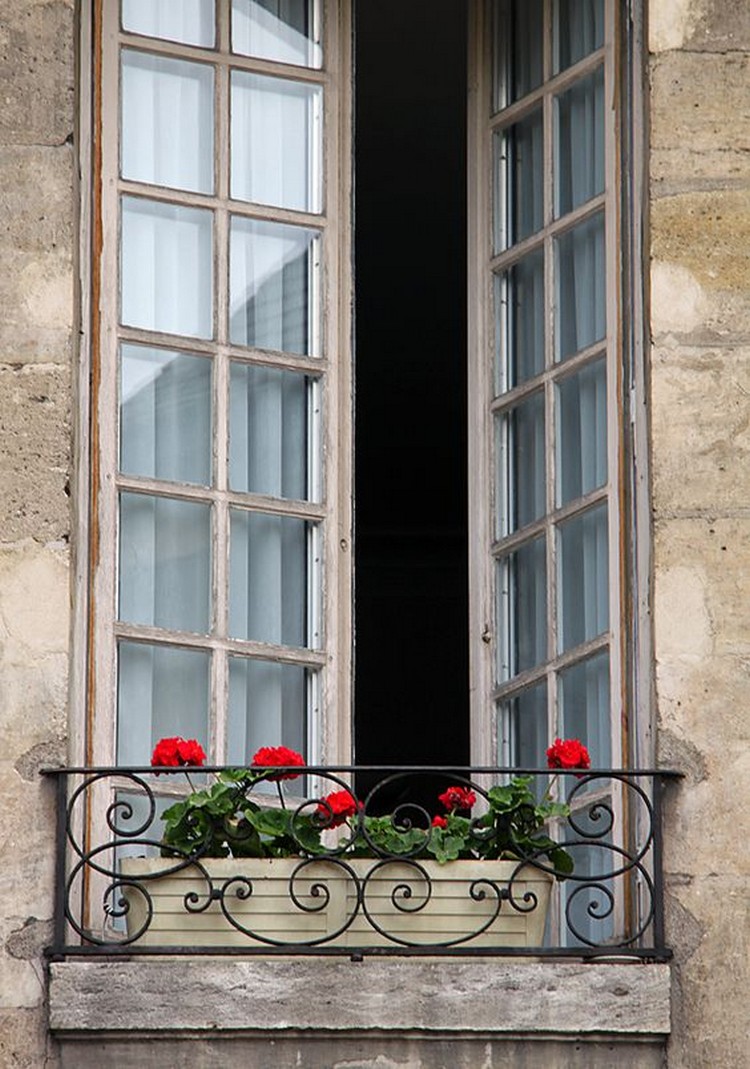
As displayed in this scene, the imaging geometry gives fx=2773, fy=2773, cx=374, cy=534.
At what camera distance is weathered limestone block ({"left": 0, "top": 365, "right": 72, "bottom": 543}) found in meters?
6.68

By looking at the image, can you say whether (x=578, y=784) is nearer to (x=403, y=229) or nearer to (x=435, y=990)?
(x=435, y=990)

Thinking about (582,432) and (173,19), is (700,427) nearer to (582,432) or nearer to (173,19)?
(582,432)

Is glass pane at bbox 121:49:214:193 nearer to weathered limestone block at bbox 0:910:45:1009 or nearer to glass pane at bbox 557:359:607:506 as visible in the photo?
glass pane at bbox 557:359:607:506

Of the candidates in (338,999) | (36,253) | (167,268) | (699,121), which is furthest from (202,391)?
(338,999)

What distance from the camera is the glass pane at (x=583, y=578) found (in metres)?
6.98

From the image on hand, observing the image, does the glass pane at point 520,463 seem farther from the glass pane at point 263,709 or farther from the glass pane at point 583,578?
the glass pane at point 263,709

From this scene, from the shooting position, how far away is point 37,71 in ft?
22.7

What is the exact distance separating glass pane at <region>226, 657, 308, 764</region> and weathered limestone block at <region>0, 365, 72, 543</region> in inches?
24.8

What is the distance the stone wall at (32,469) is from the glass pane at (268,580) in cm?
53

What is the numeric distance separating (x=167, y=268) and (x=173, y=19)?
0.68 meters

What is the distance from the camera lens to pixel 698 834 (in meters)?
6.55

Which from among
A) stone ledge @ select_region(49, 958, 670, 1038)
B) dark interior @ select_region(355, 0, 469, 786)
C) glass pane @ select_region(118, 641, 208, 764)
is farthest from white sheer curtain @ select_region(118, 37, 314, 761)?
dark interior @ select_region(355, 0, 469, 786)

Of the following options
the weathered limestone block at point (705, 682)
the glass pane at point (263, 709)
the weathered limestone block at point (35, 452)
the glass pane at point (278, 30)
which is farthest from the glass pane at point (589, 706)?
the glass pane at point (278, 30)

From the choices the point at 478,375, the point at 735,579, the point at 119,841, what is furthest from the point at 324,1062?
the point at 478,375
